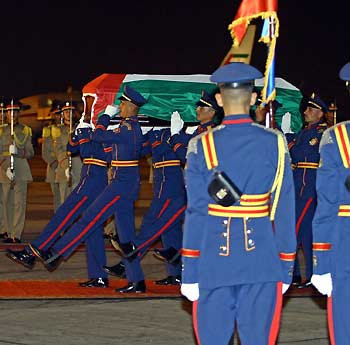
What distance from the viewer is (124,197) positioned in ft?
32.8

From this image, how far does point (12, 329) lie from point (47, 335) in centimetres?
33

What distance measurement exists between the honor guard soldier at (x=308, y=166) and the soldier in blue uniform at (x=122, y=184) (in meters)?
1.41

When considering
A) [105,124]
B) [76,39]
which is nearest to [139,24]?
[76,39]

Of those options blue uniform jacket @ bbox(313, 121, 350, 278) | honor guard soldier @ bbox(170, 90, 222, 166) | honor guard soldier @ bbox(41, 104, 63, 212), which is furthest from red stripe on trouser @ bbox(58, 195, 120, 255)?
honor guard soldier @ bbox(41, 104, 63, 212)

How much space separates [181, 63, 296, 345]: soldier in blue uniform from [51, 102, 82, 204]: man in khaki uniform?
8.67 meters

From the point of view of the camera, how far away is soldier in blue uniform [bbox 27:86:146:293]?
32.2 ft

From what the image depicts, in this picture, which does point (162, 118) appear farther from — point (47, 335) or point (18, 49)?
point (18, 49)

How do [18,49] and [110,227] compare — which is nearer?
[110,227]

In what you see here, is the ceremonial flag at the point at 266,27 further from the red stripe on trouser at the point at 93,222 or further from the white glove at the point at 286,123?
the white glove at the point at 286,123

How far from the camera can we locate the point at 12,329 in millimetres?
8195

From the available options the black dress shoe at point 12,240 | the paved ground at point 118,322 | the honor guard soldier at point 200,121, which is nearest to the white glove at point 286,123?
the honor guard soldier at point 200,121

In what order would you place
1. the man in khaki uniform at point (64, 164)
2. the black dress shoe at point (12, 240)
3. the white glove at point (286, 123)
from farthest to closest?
the man in khaki uniform at point (64, 164), the black dress shoe at point (12, 240), the white glove at point (286, 123)

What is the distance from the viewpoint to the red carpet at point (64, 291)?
9656mm

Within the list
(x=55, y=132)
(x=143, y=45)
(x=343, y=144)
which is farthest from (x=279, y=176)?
(x=143, y=45)
